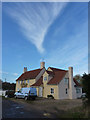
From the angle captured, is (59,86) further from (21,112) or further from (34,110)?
(21,112)

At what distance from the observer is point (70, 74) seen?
3005 cm

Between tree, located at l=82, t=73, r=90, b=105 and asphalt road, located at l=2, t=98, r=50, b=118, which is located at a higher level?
tree, located at l=82, t=73, r=90, b=105

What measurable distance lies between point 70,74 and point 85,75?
17.6 m

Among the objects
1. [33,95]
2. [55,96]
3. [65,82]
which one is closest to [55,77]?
[65,82]

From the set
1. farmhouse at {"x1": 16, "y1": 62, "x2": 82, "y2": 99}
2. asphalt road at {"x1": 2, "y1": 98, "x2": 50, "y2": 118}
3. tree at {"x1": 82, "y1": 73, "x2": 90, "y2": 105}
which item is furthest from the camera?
farmhouse at {"x1": 16, "y1": 62, "x2": 82, "y2": 99}

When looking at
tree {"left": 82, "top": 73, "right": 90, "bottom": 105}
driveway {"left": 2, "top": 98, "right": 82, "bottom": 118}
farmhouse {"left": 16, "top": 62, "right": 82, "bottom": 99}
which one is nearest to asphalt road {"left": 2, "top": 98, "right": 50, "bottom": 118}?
driveway {"left": 2, "top": 98, "right": 82, "bottom": 118}

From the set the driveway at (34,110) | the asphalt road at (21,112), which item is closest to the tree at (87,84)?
the driveway at (34,110)

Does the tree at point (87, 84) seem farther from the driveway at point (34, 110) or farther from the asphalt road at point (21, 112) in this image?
the asphalt road at point (21, 112)

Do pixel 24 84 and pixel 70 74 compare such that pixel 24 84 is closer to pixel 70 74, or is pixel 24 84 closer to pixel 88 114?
pixel 70 74

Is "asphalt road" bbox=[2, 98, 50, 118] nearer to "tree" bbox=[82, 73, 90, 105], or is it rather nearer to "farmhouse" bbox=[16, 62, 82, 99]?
"tree" bbox=[82, 73, 90, 105]

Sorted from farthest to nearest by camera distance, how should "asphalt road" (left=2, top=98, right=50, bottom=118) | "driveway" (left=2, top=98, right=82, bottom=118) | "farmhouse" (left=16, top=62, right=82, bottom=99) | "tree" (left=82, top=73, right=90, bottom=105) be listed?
1. "farmhouse" (left=16, top=62, right=82, bottom=99)
2. "tree" (left=82, top=73, right=90, bottom=105)
3. "driveway" (left=2, top=98, right=82, bottom=118)
4. "asphalt road" (left=2, top=98, right=50, bottom=118)

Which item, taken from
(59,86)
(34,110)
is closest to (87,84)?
(34,110)

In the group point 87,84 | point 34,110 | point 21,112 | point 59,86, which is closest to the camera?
point 21,112

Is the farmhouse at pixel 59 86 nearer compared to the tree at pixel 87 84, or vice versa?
the tree at pixel 87 84
